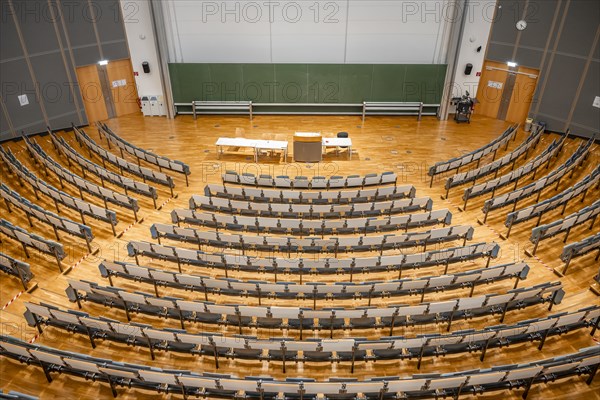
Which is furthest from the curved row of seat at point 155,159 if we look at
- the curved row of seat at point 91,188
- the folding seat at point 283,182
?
the folding seat at point 283,182

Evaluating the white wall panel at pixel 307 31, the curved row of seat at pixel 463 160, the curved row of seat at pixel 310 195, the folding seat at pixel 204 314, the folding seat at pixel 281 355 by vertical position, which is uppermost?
the white wall panel at pixel 307 31

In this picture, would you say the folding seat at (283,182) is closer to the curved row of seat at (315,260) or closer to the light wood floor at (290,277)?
the light wood floor at (290,277)

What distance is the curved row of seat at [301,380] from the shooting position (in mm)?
5879

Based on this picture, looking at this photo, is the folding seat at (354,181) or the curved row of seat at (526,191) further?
the folding seat at (354,181)

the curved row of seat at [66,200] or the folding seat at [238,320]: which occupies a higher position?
the curved row of seat at [66,200]

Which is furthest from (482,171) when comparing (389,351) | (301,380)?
(301,380)

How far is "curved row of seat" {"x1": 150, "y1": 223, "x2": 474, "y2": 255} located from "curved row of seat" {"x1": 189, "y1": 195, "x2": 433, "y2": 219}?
123 cm

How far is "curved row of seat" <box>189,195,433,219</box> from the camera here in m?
10.4

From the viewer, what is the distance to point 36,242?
8594 millimetres

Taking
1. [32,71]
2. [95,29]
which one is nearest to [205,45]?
[95,29]

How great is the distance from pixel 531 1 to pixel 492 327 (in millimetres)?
13145

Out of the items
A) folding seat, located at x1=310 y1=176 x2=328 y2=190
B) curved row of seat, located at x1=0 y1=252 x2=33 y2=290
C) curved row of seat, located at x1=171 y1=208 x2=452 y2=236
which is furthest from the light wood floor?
folding seat, located at x1=310 y1=176 x2=328 y2=190

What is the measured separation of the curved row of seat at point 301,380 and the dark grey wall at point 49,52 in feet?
35.1

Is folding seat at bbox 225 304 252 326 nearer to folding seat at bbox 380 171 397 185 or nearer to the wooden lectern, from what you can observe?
folding seat at bbox 380 171 397 185
